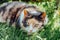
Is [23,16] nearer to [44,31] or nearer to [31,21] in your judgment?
[31,21]

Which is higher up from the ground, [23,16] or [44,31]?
[23,16]

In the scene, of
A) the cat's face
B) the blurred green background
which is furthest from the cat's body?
the blurred green background

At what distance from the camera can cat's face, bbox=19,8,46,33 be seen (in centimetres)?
405

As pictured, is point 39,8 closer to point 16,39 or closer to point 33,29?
point 33,29

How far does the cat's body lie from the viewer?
13.3ft

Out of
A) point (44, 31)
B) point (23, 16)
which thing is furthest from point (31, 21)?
point (44, 31)

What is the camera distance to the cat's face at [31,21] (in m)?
4.05

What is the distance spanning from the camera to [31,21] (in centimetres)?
406

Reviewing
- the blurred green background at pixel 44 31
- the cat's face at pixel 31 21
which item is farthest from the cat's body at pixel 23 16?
the blurred green background at pixel 44 31

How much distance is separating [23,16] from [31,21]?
162mm

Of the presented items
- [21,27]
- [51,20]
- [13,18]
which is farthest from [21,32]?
[51,20]

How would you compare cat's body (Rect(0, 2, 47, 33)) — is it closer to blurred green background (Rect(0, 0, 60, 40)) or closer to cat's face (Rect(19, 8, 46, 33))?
cat's face (Rect(19, 8, 46, 33))

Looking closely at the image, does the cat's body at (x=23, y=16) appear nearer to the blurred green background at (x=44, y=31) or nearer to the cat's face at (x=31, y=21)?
the cat's face at (x=31, y=21)

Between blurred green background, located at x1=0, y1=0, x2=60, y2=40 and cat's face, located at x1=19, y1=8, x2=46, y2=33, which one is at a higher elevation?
cat's face, located at x1=19, y1=8, x2=46, y2=33
